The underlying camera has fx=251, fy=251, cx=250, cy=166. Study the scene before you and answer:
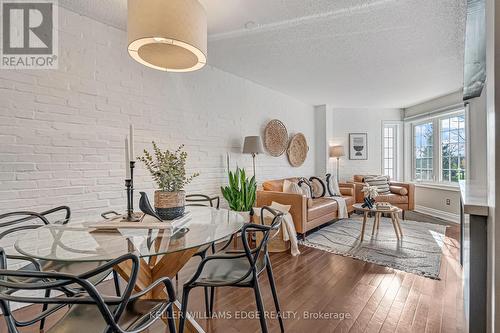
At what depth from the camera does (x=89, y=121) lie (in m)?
2.33

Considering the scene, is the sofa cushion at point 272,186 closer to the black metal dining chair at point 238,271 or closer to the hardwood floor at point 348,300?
the hardwood floor at point 348,300

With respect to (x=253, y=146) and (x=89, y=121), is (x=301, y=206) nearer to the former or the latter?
(x=253, y=146)

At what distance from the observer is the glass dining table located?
1.17 m

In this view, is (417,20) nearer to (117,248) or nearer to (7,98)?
(117,248)

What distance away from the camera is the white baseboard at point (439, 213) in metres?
4.67

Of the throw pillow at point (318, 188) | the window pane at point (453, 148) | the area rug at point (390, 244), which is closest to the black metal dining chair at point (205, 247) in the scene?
the area rug at point (390, 244)

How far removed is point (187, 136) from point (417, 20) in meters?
2.68

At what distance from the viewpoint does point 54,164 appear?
2.13m

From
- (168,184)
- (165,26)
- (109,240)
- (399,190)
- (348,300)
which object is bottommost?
(348,300)

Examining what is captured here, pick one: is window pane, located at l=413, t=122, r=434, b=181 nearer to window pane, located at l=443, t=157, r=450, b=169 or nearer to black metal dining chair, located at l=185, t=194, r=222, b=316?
window pane, located at l=443, t=157, r=450, b=169

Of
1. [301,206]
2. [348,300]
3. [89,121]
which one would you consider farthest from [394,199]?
[89,121]

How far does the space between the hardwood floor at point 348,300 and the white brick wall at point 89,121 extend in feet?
3.18

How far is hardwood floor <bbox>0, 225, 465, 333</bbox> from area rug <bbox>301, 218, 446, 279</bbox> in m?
0.16

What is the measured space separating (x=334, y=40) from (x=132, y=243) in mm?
2736
